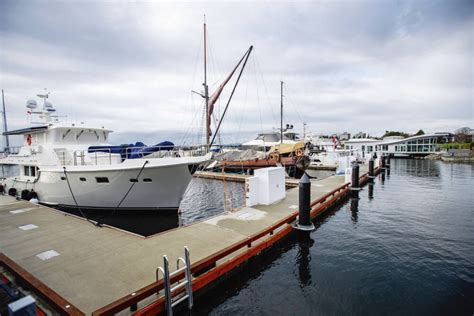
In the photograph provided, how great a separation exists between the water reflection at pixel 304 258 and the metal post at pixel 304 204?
39 cm

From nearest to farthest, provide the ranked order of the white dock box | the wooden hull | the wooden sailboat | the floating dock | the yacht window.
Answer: the floating dock < the white dock box < the yacht window < the wooden hull < the wooden sailboat

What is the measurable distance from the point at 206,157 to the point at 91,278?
316 inches

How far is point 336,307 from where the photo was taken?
17.4 ft

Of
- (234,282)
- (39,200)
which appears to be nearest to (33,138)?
(39,200)

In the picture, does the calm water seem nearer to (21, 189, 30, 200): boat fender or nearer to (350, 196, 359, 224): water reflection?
(350, 196, 359, 224): water reflection

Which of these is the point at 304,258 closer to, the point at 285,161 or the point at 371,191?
the point at 371,191

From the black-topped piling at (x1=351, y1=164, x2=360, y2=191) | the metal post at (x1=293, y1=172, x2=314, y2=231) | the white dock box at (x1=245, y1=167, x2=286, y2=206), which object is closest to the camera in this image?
the metal post at (x1=293, y1=172, x2=314, y2=231)

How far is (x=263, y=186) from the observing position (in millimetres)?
11430

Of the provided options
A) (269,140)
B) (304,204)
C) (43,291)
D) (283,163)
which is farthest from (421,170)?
(43,291)

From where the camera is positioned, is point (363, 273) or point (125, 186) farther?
point (125, 186)

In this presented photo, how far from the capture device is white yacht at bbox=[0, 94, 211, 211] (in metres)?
11.4

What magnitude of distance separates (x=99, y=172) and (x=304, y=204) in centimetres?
978

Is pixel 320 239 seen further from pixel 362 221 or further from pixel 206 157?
pixel 206 157

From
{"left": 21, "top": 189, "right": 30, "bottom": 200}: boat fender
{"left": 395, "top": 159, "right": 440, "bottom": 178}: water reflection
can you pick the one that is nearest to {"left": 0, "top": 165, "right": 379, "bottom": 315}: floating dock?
{"left": 21, "top": 189, "right": 30, "bottom": 200}: boat fender
